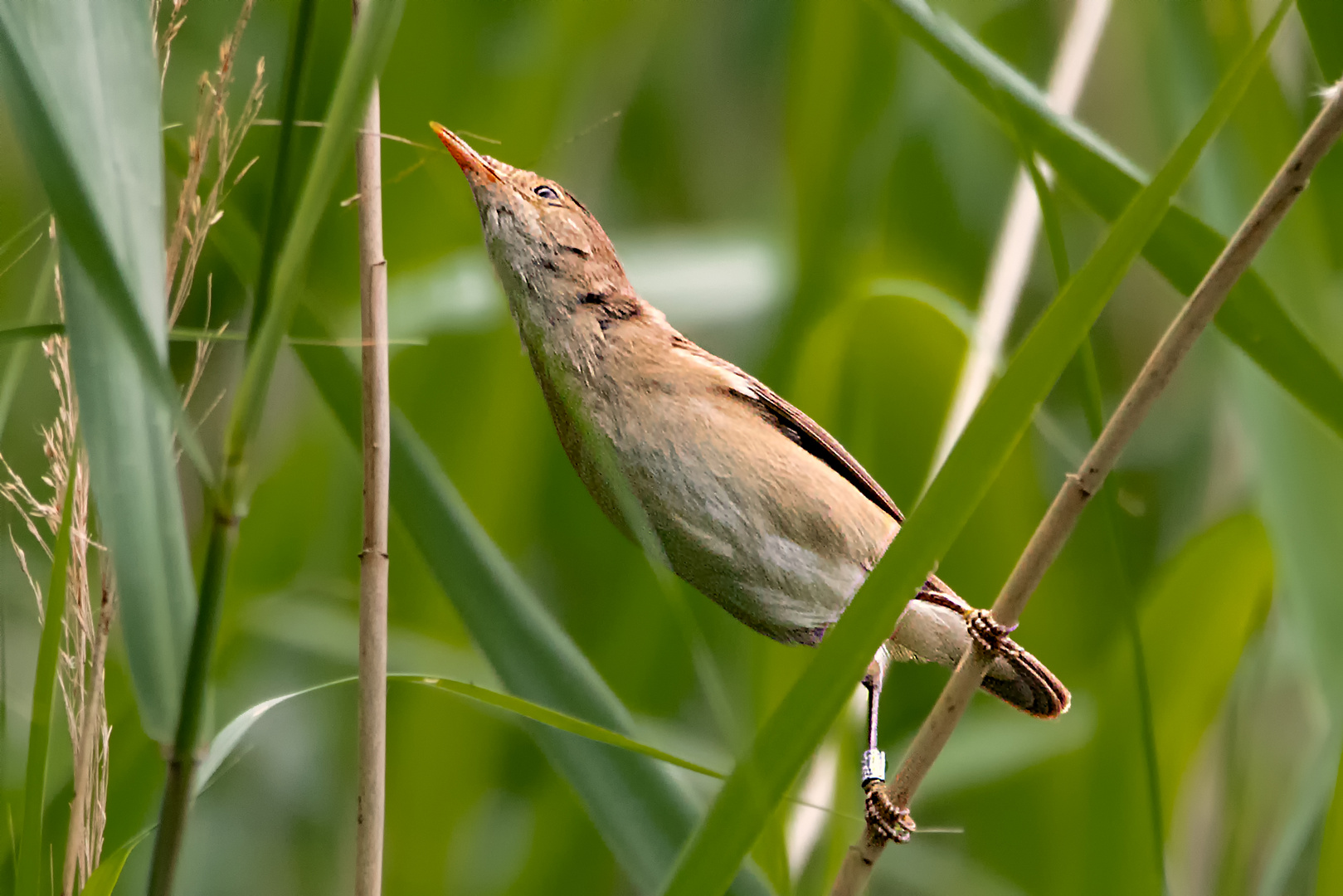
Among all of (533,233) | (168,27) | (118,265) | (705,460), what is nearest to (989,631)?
(705,460)

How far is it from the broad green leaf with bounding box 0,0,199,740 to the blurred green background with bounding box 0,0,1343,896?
0.09m

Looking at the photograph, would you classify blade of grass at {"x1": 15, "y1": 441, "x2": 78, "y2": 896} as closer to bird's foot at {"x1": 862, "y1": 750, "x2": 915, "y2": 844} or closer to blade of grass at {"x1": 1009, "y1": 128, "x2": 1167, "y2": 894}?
bird's foot at {"x1": 862, "y1": 750, "x2": 915, "y2": 844}

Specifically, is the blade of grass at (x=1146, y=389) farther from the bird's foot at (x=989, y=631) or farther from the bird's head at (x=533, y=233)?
the bird's head at (x=533, y=233)

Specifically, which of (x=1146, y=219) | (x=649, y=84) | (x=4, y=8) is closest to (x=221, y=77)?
(x=4, y=8)

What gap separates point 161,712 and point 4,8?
0.34 metres

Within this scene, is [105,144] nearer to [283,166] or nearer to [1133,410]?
[283,166]

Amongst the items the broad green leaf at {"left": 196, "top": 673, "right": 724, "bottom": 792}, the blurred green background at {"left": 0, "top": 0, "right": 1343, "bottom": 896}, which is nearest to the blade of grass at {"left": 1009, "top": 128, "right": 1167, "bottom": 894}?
the blurred green background at {"left": 0, "top": 0, "right": 1343, "bottom": 896}

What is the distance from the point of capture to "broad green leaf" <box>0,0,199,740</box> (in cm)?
45

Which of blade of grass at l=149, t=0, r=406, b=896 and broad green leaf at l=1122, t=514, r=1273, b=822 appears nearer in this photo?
blade of grass at l=149, t=0, r=406, b=896

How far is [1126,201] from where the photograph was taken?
60 centimetres

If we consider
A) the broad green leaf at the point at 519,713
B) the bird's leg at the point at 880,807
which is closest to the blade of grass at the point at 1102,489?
the bird's leg at the point at 880,807

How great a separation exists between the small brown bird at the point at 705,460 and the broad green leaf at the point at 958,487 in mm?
102

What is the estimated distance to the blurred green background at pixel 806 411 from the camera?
789 mm

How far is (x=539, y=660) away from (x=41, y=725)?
31cm
